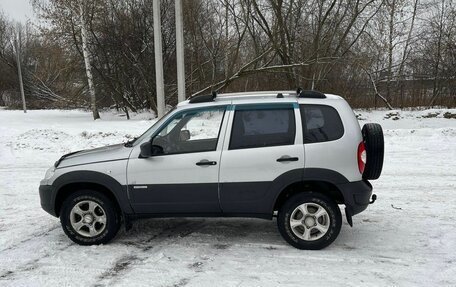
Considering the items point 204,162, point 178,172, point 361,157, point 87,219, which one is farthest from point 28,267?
point 361,157

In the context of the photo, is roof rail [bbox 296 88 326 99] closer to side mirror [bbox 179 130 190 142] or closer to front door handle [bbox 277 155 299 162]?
front door handle [bbox 277 155 299 162]

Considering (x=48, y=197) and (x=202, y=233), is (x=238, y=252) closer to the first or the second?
(x=202, y=233)

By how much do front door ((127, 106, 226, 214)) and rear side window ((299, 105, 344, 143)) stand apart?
0.97 metres

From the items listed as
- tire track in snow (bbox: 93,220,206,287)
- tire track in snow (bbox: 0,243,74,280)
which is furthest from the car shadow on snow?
tire track in snow (bbox: 0,243,74,280)

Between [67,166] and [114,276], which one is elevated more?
[67,166]

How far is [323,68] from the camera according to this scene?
24547 mm

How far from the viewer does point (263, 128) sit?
16.0ft

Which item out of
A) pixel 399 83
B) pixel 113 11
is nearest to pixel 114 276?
pixel 113 11

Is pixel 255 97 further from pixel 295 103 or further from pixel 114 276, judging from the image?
pixel 114 276

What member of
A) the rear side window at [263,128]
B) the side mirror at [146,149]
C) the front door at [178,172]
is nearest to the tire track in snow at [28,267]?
the front door at [178,172]

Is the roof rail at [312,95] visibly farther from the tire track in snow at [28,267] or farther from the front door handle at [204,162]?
the tire track in snow at [28,267]

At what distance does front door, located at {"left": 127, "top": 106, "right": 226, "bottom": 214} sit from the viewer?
16.0ft

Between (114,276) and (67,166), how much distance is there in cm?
158

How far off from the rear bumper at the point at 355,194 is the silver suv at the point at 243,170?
11mm
